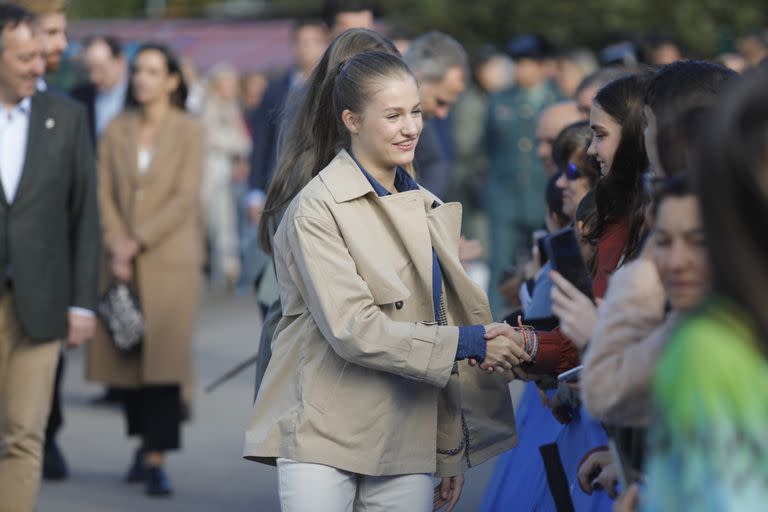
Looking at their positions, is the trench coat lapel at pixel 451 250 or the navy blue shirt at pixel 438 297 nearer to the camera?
the navy blue shirt at pixel 438 297

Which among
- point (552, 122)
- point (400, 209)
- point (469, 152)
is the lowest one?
point (469, 152)

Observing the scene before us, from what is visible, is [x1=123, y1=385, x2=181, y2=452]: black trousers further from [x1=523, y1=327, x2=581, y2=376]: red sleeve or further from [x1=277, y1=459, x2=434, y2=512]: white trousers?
[x1=523, y1=327, x2=581, y2=376]: red sleeve

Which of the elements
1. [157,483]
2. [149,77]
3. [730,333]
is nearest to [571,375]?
[730,333]

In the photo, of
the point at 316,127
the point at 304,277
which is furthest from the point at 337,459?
the point at 316,127

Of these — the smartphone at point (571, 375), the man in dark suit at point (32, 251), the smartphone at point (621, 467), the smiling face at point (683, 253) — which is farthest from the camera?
the man in dark suit at point (32, 251)

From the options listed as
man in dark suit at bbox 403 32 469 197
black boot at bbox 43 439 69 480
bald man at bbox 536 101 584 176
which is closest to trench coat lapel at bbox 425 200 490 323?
bald man at bbox 536 101 584 176

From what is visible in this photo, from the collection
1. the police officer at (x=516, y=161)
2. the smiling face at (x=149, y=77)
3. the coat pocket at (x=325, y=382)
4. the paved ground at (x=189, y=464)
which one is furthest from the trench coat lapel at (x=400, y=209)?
the police officer at (x=516, y=161)

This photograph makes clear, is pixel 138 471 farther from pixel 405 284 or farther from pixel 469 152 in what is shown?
pixel 469 152

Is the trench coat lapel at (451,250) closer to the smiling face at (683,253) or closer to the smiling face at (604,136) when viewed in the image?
the smiling face at (604,136)

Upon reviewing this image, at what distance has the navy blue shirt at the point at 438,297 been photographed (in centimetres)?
373

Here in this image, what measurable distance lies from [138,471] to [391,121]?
12.8ft

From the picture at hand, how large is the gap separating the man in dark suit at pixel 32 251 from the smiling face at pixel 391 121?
219 cm

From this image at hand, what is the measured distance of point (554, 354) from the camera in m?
3.93

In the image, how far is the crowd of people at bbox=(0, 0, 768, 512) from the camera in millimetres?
2338
